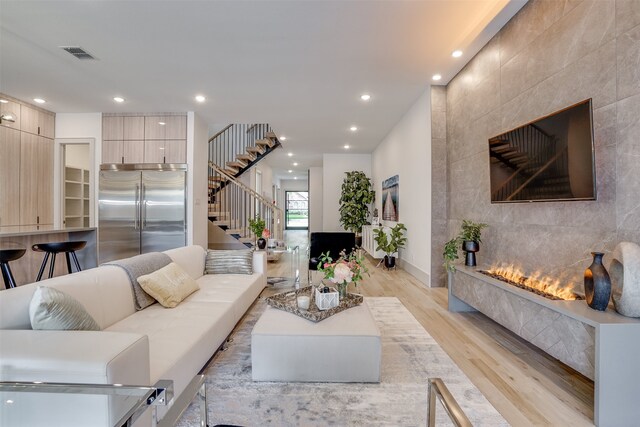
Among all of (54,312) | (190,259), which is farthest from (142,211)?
(54,312)

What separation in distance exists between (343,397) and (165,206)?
476 cm

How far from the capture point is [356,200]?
26.7 feet

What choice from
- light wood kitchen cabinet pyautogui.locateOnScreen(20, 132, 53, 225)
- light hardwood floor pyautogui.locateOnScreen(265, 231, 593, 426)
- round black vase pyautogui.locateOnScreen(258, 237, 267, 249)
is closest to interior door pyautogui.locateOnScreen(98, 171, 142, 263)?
light wood kitchen cabinet pyautogui.locateOnScreen(20, 132, 53, 225)

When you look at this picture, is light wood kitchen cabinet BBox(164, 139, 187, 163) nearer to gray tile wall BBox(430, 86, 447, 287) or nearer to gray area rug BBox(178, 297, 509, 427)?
gray area rug BBox(178, 297, 509, 427)

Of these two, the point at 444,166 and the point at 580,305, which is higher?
the point at 444,166

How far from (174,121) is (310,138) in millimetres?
3076

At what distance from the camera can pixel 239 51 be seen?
333 cm

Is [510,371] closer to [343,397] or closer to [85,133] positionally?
[343,397]

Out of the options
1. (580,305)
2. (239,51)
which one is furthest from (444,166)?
(239,51)

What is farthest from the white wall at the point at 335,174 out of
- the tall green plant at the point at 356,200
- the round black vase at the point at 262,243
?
the round black vase at the point at 262,243

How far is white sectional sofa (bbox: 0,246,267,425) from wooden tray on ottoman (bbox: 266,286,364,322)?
0.43 metres

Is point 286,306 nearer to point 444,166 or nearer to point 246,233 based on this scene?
point 444,166

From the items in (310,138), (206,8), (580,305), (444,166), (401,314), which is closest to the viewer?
(580,305)

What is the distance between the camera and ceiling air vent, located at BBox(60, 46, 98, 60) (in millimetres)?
3302
